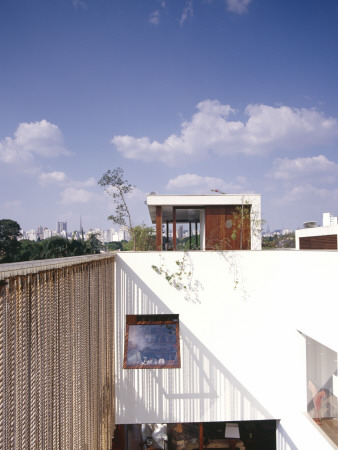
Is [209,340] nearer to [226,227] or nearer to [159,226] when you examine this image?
[226,227]

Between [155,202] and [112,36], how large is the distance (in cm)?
680

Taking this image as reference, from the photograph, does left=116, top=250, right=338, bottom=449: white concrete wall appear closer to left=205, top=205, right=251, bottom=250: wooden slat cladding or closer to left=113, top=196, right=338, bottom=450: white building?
left=113, top=196, right=338, bottom=450: white building

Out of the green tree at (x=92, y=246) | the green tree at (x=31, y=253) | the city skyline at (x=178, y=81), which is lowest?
the green tree at (x=31, y=253)

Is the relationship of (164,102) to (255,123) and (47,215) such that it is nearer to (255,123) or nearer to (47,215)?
(255,123)

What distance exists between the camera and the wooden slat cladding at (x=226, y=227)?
802 cm

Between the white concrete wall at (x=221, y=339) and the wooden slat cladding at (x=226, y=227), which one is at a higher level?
the wooden slat cladding at (x=226, y=227)

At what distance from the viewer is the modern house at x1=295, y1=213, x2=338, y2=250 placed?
9766 mm

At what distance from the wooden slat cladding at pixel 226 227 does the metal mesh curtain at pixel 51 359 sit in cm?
496

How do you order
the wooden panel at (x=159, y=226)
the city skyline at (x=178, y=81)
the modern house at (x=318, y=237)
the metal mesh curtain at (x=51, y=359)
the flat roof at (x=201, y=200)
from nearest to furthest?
the metal mesh curtain at (x=51, y=359) → the flat roof at (x=201, y=200) → the wooden panel at (x=159, y=226) → the modern house at (x=318, y=237) → the city skyline at (x=178, y=81)

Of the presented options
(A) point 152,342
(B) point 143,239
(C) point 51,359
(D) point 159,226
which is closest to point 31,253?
(B) point 143,239

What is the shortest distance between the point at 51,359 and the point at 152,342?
393cm

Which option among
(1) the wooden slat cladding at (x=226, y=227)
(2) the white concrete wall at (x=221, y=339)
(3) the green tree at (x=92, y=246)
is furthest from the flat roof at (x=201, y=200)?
(2) the white concrete wall at (x=221, y=339)

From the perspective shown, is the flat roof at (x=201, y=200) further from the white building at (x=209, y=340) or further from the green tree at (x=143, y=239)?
the white building at (x=209, y=340)

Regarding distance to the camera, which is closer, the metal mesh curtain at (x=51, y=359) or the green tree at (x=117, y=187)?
the metal mesh curtain at (x=51, y=359)
